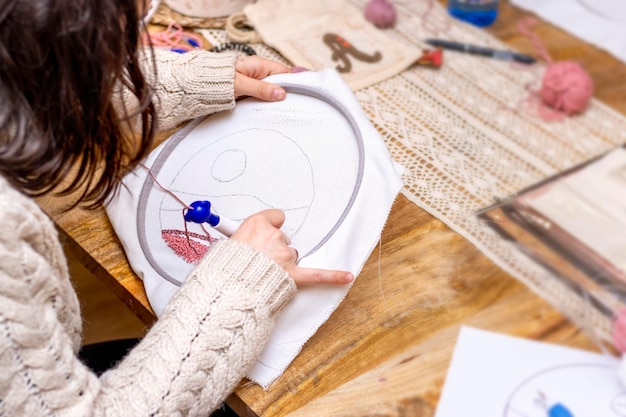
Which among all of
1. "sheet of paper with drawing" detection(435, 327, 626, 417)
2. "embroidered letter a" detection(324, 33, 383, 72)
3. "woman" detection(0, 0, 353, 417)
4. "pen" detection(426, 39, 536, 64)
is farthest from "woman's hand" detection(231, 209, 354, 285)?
"pen" detection(426, 39, 536, 64)

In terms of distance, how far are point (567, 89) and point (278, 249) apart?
41 cm

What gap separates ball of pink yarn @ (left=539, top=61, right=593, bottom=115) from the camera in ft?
2.48

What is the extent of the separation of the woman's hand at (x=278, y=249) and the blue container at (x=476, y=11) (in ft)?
1.83

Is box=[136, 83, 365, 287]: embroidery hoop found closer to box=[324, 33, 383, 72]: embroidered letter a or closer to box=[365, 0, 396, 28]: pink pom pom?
box=[324, 33, 383, 72]: embroidered letter a

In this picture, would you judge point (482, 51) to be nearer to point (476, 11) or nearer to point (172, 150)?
point (476, 11)

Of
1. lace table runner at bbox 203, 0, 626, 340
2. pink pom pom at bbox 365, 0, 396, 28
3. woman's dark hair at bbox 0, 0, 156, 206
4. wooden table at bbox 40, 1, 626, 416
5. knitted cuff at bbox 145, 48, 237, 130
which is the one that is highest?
woman's dark hair at bbox 0, 0, 156, 206

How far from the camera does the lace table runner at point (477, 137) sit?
2.19 ft

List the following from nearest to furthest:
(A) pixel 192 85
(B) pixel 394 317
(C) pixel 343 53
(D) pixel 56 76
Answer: (D) pixel 56 76
(B) pixel 394 317
(A) pixel 192 85
(C) pixel 343 53

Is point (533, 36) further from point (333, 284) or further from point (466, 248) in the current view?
point (333, 284)

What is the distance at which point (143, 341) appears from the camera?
537 millimetres

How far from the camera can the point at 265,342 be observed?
1.77 ft

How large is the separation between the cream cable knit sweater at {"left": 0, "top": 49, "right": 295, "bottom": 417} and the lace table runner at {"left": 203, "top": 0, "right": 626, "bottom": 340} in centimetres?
21

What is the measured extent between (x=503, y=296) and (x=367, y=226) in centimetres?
12

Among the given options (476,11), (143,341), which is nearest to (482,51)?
(476,11)
